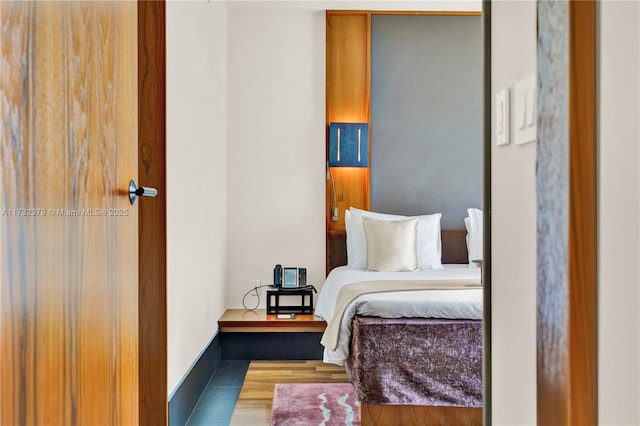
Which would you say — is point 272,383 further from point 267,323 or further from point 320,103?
point 320,103

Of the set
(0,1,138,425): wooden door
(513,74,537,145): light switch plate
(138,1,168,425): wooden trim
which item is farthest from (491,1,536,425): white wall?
(138,1,168,425): wooden trim

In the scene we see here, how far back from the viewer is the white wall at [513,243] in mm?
985

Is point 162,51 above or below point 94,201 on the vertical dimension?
above

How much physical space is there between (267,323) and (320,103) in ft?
5.77

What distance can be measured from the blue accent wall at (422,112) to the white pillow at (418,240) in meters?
0.28

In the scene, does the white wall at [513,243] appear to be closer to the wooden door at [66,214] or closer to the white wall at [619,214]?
the white wall at [619,214]

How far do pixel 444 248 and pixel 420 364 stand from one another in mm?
1959

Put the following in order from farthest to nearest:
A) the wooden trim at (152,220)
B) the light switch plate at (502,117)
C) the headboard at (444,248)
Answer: the headboard at (444,248)
the wooden trim at (152,220)
the light switch plate at (502,117)

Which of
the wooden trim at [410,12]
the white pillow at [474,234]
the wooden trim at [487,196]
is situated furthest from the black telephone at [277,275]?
the wooden trim at [487,196]

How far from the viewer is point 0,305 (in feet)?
2.75

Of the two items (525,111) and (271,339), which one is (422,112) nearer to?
(271,339)

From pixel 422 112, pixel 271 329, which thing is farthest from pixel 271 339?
pixel 422 112

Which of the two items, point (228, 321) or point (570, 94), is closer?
point (570, 94)

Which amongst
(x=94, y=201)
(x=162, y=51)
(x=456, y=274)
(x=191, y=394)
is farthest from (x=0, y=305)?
(x=456, y=274)
